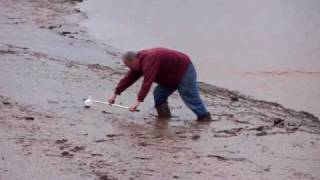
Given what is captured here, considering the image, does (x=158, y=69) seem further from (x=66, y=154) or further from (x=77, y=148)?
(x=66, y=154)

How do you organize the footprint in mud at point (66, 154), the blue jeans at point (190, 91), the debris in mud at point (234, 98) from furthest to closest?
the debris in mud at point (234, 98) < the blue jeans at point (190, 91) < the footprint in mud at point (66, 154)

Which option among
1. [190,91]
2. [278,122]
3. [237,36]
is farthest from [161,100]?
[237,36]

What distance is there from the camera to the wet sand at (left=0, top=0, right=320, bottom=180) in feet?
22.2

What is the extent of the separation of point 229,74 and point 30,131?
23.0 ft

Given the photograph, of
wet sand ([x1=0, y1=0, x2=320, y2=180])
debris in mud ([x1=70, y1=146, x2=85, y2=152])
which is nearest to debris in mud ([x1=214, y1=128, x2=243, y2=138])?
wet sand ([x1=0, y1=0, x2=320, y2=180])

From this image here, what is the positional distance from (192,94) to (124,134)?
4.48 feet

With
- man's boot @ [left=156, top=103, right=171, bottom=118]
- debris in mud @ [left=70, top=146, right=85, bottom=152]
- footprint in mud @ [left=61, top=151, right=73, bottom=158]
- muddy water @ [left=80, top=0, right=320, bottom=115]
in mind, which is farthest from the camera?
muddy water @ [left=80, top=0, right=320, bottom=115]

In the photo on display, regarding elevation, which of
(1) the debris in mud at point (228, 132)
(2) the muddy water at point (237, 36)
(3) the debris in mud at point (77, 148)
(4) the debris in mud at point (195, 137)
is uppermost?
(3) the debris in mud at point (77, 148)

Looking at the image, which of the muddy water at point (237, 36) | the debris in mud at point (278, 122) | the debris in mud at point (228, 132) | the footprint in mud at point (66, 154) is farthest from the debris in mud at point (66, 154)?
the muddy water at point (237, 36)

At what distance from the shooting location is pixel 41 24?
19.0 m

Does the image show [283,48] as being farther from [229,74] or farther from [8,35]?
[8,35]

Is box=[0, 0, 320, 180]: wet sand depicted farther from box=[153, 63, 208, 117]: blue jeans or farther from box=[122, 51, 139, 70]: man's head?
box=[122, 51, 139, 70]: man's head

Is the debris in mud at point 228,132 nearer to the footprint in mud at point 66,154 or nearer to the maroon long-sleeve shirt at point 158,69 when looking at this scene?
the maroon long-sleeve shirt at point 158,69

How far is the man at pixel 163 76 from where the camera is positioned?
852 cm
